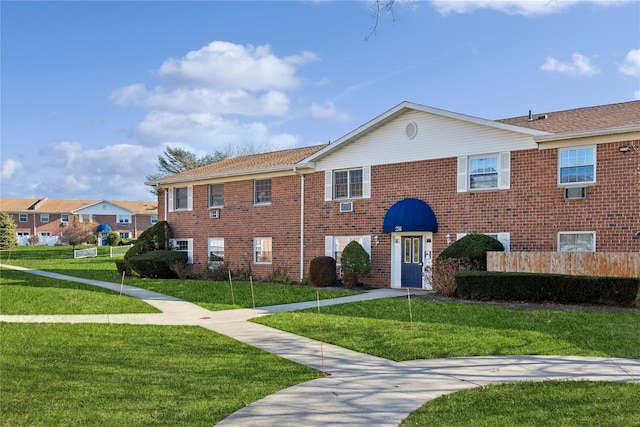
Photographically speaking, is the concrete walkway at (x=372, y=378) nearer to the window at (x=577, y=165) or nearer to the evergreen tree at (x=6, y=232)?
the window at (x=577, y=165)

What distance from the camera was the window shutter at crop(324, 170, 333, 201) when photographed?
22891 mm

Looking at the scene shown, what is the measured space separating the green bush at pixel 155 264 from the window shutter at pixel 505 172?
1528 cm

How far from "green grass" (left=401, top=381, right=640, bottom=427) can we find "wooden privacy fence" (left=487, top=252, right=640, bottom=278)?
8.22 meters

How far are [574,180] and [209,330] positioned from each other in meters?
11.8

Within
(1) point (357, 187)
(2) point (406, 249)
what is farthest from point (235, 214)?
(2) point (406, 249)

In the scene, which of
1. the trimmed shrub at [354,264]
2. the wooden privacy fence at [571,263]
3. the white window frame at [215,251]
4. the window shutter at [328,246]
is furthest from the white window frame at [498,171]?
the white window frame at [215,251]

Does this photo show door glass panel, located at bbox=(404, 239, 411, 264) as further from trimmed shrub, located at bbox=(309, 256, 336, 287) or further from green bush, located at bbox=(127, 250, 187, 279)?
green bush, located at bbox=(127, 250, 187, 279)

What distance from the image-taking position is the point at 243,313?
14.5 m

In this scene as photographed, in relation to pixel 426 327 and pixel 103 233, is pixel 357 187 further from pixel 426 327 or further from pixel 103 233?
pixel 103 233

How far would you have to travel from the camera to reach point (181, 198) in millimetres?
29359

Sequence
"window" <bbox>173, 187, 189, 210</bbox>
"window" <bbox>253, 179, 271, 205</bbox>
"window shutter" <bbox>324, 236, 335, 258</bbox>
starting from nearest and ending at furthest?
"window shutter" <bbox>324, 236, 335, 258</bbox> → "window" <bbox>253, 179, 271, 205</bbox> → "window" <bbox>173, 187, 189, 210</bbox>

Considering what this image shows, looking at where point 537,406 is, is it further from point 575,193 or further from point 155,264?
point 155,264

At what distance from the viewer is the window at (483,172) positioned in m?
18.9

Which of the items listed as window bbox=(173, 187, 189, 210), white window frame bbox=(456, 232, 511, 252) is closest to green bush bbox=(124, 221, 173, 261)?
window bbox=(173, 187, 189, 210)
